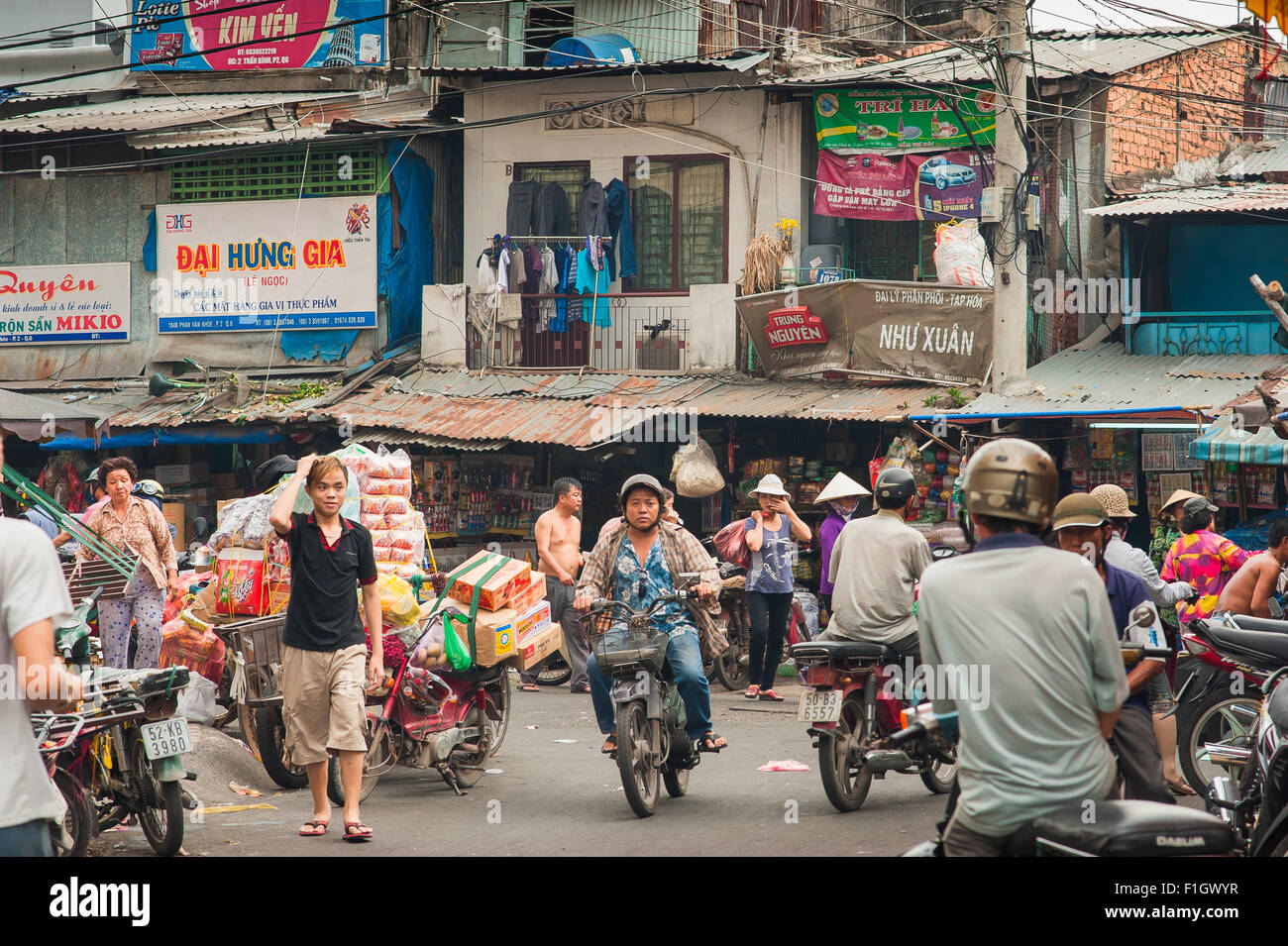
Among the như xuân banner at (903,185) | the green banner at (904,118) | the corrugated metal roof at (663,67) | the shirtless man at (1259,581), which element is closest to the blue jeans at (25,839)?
the shirtless man at (1259,581)

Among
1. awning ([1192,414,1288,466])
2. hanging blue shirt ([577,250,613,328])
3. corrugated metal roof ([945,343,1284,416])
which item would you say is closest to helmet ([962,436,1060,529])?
awning ([1192,414,1288,466])

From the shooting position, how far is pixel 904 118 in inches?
675

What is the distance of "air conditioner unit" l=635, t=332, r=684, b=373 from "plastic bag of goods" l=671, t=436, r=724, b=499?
238cm

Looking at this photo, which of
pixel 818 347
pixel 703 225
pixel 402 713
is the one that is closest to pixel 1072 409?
pixel 818 347

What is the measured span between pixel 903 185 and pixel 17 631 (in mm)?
14792

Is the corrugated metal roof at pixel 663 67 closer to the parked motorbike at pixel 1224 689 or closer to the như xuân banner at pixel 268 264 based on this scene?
the như xuân banner at pixel 268 264

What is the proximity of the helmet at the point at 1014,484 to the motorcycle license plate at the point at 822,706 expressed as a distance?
403 cm

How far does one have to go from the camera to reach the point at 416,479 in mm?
17688

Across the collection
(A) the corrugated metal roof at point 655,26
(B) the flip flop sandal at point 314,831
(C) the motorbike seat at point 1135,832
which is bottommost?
(B) the flip flop sandal at point 314,831

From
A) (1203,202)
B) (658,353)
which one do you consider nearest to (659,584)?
(1203,202)

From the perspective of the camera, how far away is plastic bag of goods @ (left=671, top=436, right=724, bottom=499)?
1620 centimetres

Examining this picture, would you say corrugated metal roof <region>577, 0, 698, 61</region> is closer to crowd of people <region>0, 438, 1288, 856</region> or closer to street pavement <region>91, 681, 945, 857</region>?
crowd of people <region>0, 438, 1288, 856</region>

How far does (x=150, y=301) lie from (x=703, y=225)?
8.19 meters

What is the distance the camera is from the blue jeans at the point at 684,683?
8188mm
